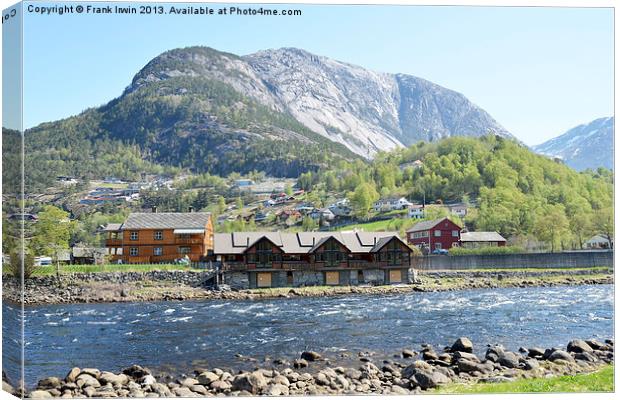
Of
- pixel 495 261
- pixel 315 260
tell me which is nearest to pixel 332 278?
pixel 315 260

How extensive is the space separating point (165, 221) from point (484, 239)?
37.4ft

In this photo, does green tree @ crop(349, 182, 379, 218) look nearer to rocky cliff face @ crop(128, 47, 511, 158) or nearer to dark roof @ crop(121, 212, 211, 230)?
rocky cliff face @ crop(128, 47, 511, 158)

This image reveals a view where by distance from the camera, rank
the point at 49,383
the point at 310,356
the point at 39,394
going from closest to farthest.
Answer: the point at 39,394
the point at 49,383
the point at 310,356

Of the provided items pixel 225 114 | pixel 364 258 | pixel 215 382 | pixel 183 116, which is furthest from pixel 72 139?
pixel 215 382

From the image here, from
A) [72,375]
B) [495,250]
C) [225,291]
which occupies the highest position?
[495,250]

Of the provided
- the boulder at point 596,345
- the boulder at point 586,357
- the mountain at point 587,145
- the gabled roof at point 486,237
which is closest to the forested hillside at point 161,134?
the gabled roof at point 486,237

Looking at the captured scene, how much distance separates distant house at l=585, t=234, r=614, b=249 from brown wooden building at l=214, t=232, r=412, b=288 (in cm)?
691

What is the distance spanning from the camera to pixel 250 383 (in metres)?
11.1

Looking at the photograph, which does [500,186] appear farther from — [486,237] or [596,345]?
[596,345]

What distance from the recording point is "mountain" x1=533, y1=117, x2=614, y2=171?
12.6 meters

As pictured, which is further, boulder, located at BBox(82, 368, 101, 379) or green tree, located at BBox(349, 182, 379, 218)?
green tree, located at BBox(349, 182, 379, 218)

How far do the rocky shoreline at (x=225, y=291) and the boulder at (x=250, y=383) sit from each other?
939 centimetres

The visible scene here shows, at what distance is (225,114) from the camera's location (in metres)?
27.5

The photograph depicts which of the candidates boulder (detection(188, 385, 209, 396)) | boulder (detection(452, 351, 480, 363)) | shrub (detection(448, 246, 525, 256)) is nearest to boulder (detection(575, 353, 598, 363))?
boulder (detection(452, 351, 480, 363))
